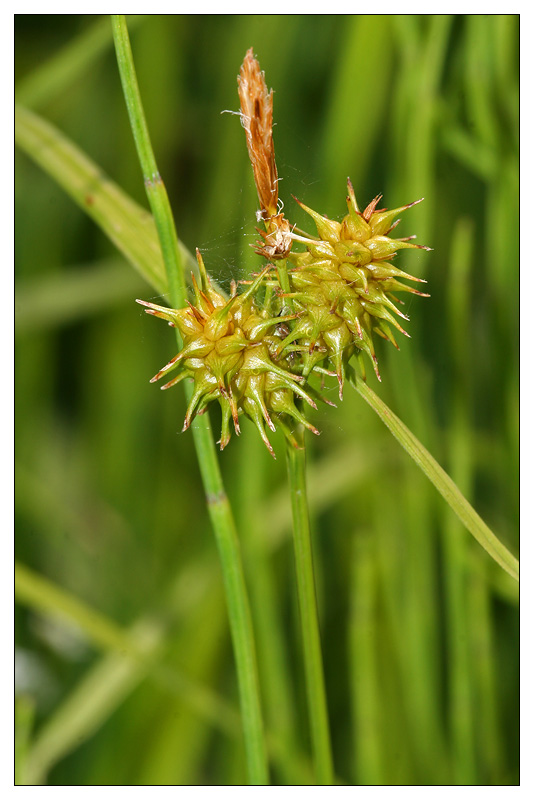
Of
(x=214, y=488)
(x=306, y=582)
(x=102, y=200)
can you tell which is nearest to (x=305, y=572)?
(x=306, y=582)

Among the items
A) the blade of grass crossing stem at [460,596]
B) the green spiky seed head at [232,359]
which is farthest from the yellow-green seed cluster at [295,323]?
the blade of grass crossing stem at [460,596]

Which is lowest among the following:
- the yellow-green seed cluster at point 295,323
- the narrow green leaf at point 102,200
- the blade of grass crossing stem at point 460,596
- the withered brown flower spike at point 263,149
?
the blade of grass crossing stem at point 460,596

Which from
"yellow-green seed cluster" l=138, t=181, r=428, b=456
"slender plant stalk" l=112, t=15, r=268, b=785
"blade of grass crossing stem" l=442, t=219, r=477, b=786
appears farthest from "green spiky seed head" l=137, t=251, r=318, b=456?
"blade of grass crossing stem" l=442, t=219, r=477, b=786

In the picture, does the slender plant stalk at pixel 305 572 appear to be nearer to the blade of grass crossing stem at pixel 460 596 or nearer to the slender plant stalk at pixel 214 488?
the slender plant stalk at pixel 214 488

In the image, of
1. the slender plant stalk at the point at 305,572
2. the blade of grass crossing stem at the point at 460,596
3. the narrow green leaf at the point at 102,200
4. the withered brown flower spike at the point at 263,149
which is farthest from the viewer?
the blade of grass crossing stem at the point at 460,596

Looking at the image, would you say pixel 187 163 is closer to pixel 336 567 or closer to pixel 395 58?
pixel 395 58

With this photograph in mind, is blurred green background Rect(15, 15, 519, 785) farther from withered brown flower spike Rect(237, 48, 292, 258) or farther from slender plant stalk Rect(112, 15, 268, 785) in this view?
withered brown flower spike Rect(237, 48, 292, 258)

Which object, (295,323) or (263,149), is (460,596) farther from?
(263,149)
